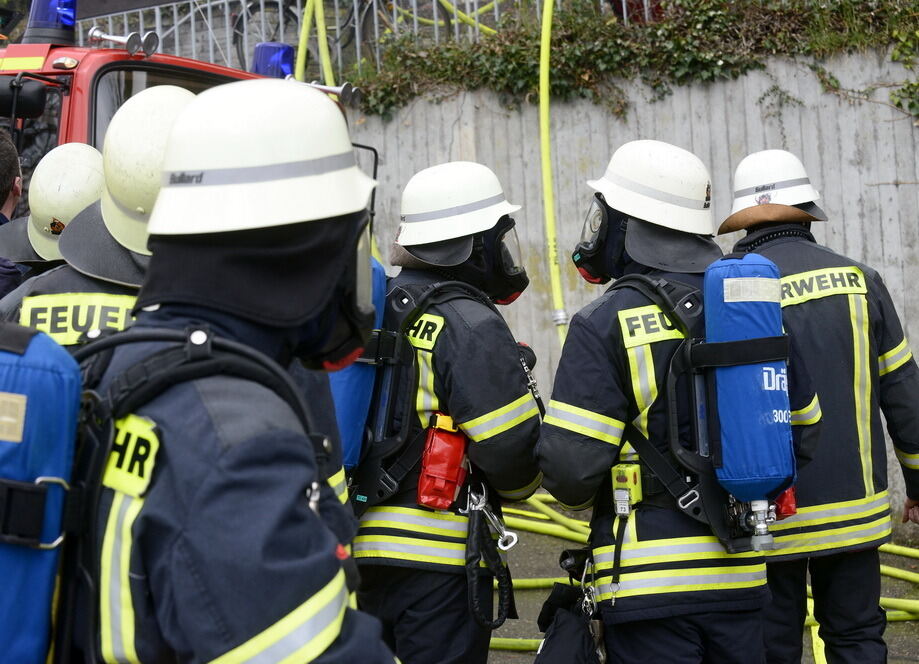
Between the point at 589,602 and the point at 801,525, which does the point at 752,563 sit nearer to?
the point at 589,602

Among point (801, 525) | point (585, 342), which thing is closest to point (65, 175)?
point (585, 342)

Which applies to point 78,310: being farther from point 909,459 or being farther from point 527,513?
point 527,513

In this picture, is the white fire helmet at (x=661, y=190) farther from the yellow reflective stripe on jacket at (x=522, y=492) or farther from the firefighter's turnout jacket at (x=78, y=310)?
the firefighter's turnout jacket at (x=78, y=310)

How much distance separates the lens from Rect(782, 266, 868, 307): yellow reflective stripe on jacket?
390 cm

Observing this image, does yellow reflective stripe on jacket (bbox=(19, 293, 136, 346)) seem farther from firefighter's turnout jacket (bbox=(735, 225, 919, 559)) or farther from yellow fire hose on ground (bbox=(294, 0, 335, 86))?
yellow fire hose on ground (bbox=(294, 0, 335, 86))

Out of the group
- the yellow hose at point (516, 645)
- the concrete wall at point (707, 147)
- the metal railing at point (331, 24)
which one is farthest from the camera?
the metal railing at point (331, 24)

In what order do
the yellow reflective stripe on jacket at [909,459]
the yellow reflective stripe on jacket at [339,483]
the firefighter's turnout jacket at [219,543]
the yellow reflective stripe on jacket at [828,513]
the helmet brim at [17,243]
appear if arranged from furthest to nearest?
1. the yellow reflective stripe on jacket at [909,459]
2. the yellow reflective stripe on jacket at [828,513]
3. the helmet brim at [17,243]
4. the yellow reflective stripe on jacket at [339,483]
5. the firefighter's turnout jacket at [219,543]

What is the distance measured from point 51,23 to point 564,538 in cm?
397

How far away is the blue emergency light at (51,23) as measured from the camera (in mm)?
5320

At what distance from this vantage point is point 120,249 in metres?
2.57

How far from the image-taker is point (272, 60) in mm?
6066

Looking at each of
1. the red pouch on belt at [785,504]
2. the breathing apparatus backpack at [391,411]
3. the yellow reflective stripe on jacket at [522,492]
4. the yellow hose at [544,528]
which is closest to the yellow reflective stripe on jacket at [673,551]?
the red pouch on belt at [785,504]

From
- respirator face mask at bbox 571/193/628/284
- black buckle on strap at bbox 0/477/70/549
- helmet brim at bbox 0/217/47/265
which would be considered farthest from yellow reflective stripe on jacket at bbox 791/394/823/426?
helmet brim at bbox 0/217/47/265

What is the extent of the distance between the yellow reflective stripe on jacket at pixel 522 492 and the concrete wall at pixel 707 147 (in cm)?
348
